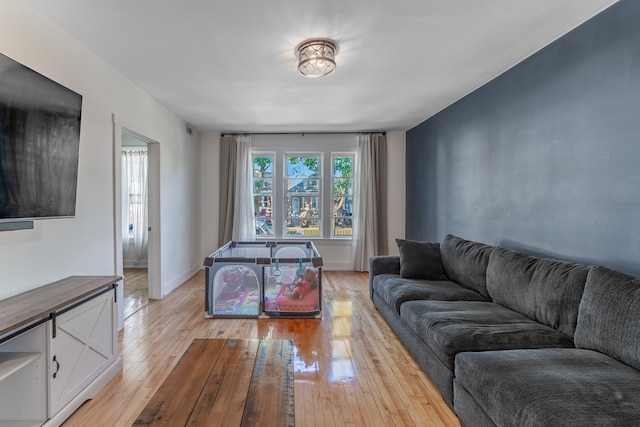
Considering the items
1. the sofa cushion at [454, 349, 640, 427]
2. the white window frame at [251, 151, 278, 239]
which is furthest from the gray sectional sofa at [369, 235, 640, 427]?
the white window frame at [251, 151, 278, 239]

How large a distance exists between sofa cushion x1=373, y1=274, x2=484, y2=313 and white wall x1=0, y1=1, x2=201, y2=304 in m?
2.69

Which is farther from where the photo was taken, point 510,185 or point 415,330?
point 510,185

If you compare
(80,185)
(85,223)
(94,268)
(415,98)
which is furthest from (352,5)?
(94,268)

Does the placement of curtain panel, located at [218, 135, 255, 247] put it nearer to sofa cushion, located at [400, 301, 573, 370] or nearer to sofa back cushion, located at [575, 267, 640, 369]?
sofa cushion, located at [400, 301, 573, 370]

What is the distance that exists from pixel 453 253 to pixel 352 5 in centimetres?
248

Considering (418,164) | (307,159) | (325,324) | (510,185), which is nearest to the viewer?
(510,185)

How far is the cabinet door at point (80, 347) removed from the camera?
1.66m

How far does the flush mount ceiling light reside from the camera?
7.77 feet

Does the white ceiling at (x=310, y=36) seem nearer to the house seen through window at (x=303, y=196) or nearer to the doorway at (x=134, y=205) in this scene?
the house seen through window at (x=303, y=196)

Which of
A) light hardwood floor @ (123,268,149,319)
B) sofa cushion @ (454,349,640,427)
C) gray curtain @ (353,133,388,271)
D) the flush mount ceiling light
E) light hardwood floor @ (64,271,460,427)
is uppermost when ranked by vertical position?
the flush mount ceiling light

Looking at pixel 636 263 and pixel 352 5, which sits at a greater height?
pixel 352 5

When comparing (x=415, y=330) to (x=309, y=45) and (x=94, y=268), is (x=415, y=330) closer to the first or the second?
(x=309, y=45)

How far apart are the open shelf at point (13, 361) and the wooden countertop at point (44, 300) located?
195 mm

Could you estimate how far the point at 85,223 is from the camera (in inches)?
99.3
